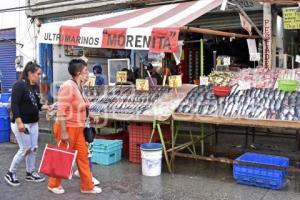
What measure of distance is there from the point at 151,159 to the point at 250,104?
1845 mm

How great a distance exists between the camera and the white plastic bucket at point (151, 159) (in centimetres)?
661

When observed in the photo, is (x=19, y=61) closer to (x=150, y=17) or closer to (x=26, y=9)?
(x=26, y=9)

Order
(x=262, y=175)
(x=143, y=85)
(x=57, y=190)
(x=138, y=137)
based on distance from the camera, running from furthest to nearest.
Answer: (x=143, y=85)
(x=138, y=137)
(x=262, y=175)
(x=57, y=190)

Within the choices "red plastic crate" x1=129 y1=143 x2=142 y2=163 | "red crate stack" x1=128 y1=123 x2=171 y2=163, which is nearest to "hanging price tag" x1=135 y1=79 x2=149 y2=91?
"red crate stack" x1=128 y1=123 x2=171 y2=163

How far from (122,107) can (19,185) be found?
234cm

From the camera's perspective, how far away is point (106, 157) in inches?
296

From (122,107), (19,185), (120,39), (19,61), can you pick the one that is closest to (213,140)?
(122,107)

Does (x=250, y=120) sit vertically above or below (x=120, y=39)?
below

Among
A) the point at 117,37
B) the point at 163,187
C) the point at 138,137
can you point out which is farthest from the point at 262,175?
the point at 117,37

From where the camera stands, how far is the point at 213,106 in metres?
6.66

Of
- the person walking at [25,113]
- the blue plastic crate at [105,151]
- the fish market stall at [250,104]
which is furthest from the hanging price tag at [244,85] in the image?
the person walking at [25,113]

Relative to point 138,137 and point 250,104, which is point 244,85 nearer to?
point 250,104

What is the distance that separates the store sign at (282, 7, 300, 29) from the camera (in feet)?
29.7

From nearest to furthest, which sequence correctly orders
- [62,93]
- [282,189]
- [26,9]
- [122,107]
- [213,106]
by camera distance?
1. [62,93]
2. [282,189]
3. [213,106]
4. [122,107]
5. [26,9]
